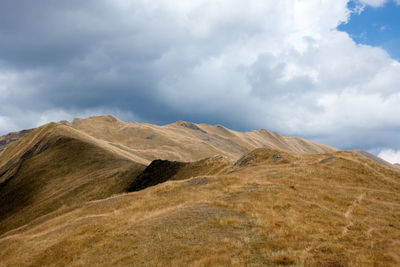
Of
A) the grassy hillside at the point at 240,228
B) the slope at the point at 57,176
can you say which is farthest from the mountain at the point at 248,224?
the slope at the point at 57,176

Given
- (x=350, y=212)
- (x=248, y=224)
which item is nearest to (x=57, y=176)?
(x=248, y=224)

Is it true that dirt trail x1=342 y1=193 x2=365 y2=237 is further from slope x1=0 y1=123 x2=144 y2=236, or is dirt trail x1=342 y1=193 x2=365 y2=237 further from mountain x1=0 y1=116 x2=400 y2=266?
slope x1=0 y1=123 x2=144 y2=236

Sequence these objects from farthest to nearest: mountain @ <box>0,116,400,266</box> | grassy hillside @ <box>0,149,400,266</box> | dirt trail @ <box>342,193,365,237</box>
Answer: dirt trail @ <box>342,193,365,237</box>, mountain @ <box>0,116,400,266</box>, grassy hillside @ <box>0,149,400,266</box>

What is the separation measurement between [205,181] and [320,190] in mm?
12151

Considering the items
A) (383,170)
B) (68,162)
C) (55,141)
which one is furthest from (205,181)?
(55,141)

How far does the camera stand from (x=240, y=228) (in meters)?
17.8

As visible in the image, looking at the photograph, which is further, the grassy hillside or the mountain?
the mountain

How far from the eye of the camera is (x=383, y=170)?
41.4 meters

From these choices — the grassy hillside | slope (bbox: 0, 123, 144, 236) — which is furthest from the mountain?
slope (bbox: 0, 123, 144, 236)

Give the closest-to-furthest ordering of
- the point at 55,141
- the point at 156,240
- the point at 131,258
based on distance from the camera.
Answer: the point at 131,258, the point at 156,240, the point at 55,141

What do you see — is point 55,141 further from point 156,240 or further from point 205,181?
point 156,240

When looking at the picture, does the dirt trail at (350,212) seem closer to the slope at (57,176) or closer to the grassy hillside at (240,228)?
the grassy hillside at (240,228)

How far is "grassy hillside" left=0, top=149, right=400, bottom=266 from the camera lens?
→ 13859 mm

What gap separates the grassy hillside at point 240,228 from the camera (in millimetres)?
13859
